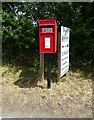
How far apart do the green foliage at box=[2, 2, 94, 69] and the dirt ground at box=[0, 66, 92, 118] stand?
0.86m

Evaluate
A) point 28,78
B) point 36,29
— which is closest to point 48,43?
point 28,78

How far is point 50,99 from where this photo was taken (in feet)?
15.2

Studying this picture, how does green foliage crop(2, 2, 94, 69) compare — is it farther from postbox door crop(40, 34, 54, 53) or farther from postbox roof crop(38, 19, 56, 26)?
postbox roof crop(38, 19, 56, 26)

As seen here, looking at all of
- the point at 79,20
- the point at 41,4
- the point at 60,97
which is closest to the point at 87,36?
the point at 79,20

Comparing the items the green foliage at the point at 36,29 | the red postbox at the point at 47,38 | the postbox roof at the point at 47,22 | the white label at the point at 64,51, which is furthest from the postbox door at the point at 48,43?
the green foliage at the point at 36,29

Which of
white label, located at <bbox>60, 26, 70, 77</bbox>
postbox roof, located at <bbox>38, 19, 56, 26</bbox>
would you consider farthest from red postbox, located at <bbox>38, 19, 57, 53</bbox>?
white label, located at <bbox>60, 26, 70, 77</bbox>

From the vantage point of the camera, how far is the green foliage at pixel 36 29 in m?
6.38

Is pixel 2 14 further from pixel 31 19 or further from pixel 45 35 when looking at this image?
pixel 45 35

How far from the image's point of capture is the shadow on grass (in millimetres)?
A: 5500

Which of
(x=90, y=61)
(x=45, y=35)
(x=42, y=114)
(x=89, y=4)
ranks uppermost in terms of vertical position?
(x=89, y=4)

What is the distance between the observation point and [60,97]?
4719mm

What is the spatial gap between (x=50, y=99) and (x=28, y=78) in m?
1.32

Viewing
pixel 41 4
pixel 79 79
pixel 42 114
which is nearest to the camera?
pixel 42 114

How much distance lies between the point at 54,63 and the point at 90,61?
3.21ft
